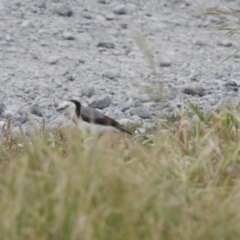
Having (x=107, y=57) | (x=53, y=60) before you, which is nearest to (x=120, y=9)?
(x=107, y=57)

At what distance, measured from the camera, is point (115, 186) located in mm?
4258

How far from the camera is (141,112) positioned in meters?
9.57

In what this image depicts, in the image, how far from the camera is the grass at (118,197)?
4.01 metres

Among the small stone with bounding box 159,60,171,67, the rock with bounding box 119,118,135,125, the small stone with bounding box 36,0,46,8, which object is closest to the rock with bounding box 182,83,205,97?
the small stone with bounding box 159,60,171,67

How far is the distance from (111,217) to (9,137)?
312cm

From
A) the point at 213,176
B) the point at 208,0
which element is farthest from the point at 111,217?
the point at 208,0

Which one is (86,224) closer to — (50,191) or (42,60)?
(50,191)

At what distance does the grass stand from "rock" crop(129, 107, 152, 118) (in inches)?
175

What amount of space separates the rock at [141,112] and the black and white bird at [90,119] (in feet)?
2.79

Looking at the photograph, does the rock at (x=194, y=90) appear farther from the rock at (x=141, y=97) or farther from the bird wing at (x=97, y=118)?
the bird wing at (x=97, y=118)

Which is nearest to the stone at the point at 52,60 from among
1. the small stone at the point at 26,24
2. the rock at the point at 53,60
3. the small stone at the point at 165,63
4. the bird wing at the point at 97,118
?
the rock at the point at 53,60

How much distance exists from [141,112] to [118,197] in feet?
17.7

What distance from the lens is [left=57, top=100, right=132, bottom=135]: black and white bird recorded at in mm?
8242

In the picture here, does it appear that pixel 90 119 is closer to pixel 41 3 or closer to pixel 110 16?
pixel 110 16
